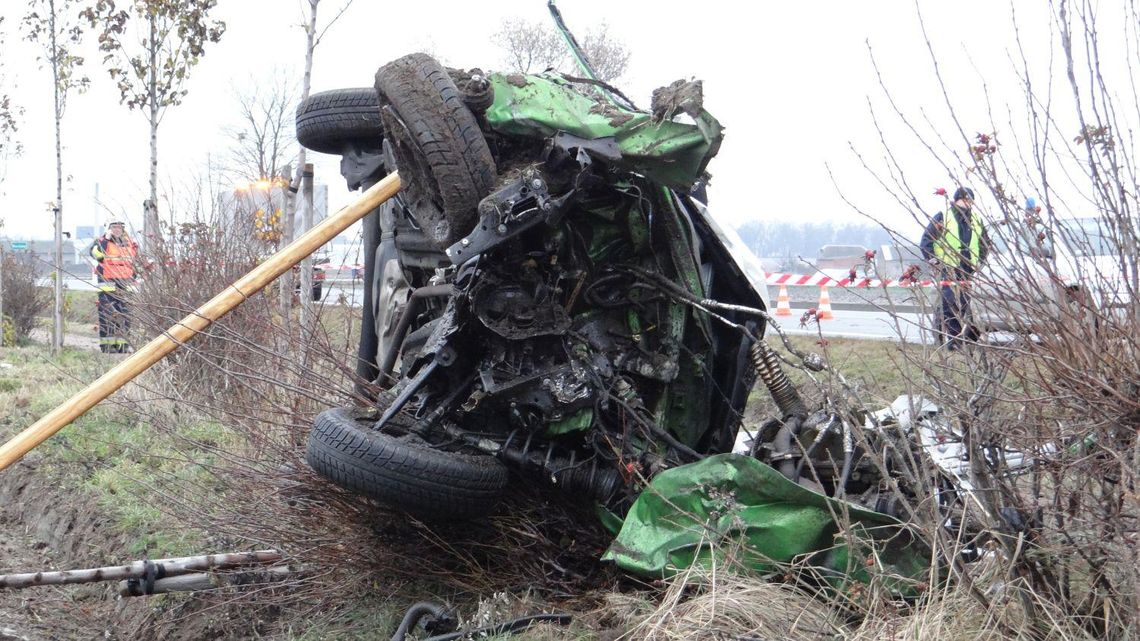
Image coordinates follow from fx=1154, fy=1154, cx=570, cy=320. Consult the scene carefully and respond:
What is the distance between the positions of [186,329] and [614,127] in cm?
211

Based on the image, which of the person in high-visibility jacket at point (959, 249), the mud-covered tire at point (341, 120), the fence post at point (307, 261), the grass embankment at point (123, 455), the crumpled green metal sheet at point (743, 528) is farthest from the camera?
the fence post at point (307, 261)

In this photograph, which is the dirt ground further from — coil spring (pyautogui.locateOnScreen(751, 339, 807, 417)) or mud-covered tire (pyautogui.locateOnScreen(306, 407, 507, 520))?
coil spring (pyautogui.locateOnScreen(751, 339, 807, 417))

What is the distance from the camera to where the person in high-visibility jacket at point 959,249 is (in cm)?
318

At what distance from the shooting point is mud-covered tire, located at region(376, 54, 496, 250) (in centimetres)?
394

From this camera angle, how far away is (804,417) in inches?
179

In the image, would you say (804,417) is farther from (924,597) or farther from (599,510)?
(924,597)

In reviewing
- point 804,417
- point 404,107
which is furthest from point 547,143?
point 804,417

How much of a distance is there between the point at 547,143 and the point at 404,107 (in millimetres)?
513

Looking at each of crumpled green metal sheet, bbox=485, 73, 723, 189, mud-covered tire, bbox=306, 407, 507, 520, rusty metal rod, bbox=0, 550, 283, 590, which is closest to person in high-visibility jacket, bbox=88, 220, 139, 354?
rusty metal rod, bbox=0, 550, 283, 590

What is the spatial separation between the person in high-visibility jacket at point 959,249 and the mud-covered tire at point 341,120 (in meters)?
2.81

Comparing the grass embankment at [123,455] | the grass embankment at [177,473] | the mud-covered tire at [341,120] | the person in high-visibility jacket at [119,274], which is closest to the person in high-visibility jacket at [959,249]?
the grass embankment at [177,473]

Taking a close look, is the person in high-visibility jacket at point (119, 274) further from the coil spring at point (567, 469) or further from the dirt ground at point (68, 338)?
the dirt ground at point (68, 338)

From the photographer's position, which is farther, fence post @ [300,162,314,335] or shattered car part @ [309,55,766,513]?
fence post @ [300,162,314,335]

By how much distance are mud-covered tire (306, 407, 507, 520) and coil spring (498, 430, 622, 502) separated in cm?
19
